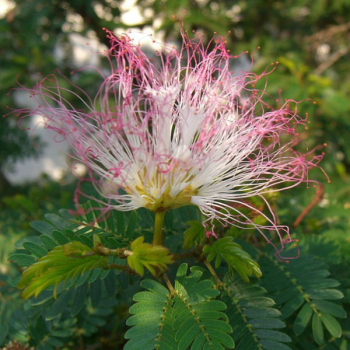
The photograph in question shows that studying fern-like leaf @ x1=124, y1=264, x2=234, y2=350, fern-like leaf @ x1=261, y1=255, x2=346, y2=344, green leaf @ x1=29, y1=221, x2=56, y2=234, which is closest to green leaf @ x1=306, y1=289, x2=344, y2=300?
fern-like leaf @ x1=261, y1=255, x2=346, y2=344

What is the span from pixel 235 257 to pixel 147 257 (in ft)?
0.64

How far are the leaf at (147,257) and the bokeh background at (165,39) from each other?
0.89 m

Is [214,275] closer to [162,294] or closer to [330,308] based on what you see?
[162,294]

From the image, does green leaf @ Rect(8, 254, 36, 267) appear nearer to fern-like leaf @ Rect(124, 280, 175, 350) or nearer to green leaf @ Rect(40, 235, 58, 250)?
green leaf @ Rect(40, 235, 58, 250)

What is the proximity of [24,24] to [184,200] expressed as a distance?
1.81 metres

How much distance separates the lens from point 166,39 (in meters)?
2.70

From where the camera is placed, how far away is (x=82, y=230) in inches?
36.7

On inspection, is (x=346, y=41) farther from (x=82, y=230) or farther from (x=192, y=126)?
(x=82, y=230)

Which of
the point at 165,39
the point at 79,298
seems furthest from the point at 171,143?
the point at 165,39

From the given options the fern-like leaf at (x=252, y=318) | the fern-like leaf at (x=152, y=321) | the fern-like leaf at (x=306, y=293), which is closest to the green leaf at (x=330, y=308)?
the fern-like leaf at (x=306, y=293)

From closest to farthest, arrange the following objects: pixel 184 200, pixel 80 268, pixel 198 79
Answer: pixel 80 268
pixel 184 200
pixel 198 79

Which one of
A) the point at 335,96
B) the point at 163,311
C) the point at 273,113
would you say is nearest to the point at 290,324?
the point at 163,311

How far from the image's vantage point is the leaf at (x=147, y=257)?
0.75 meters

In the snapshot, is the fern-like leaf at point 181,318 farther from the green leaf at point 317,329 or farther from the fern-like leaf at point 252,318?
the green leaf at point 317,329
